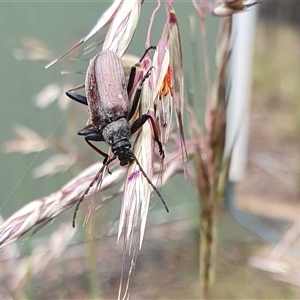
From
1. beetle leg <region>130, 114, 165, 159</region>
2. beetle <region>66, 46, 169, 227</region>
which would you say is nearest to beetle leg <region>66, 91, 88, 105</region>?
beetle <region>66, 46, 169, 227</region>

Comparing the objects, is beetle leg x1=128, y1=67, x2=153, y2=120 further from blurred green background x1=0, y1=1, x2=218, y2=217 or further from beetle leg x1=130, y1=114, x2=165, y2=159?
blurred green background x1=0, y1=1, x2=218, y2=217

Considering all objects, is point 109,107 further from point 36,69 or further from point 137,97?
point 36,69

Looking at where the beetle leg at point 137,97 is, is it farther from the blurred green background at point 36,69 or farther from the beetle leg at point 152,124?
the blurred green background at point 36,69

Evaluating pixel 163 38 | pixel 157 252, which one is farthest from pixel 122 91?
pixel 157 252

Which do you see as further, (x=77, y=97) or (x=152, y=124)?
(x=77, y=97)

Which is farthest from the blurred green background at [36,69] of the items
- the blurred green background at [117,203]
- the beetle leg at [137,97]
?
the beetle leg at [137,97]

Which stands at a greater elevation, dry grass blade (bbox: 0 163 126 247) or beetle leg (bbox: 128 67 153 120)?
beetle leg (bbox: 128 67 153 120)

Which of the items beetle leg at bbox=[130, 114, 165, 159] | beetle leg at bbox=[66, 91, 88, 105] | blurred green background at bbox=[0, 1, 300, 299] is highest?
beetle leg at bbox=[130, 114, 165, 159]

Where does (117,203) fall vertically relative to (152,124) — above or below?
below

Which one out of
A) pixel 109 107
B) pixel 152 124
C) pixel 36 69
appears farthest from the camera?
pixel 36 69

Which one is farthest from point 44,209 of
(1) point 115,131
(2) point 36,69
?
(2) point 36,69

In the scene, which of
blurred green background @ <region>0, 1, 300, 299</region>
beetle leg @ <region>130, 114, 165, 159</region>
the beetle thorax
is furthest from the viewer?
blurred green background @ <region>0, 1, 300, 299</region>

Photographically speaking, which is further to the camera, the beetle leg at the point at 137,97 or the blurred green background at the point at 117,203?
the blurred green background at the point at 117,203
